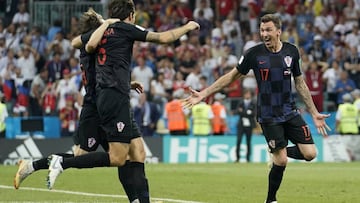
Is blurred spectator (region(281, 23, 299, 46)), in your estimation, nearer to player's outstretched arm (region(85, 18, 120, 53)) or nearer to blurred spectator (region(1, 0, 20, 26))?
blurred spectator (region(1, 0, 20, 26))

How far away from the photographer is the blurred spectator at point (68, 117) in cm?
2895

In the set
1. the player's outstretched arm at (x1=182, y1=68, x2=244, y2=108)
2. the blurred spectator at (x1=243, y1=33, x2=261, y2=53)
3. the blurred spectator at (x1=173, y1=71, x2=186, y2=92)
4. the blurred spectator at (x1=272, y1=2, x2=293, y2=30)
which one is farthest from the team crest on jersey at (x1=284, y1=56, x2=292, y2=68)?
the blurred spectator at (x1=272, y1=2, x2=293, y2=30)

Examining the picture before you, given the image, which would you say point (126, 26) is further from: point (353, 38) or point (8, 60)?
point (353, 38)

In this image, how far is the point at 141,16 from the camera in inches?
1280

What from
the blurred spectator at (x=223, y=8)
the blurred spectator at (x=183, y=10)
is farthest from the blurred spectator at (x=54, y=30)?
the blurred spectator at (x=223, y=8)

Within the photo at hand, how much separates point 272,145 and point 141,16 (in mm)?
19993

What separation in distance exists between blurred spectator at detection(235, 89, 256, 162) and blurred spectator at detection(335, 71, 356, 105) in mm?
3284

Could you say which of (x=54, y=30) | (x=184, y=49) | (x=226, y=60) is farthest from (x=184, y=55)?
(x=54, y=30)

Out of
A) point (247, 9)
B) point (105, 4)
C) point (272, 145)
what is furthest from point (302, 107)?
point (272, 145)

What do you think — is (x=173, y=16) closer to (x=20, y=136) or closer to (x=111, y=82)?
(x=20, y=136)

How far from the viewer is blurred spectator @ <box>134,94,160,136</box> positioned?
29250 mm

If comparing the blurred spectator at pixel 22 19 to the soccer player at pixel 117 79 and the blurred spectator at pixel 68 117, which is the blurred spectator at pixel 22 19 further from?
the soccer player at pixel 117 79

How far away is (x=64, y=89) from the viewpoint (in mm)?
29406

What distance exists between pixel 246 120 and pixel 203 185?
33.6 feet
